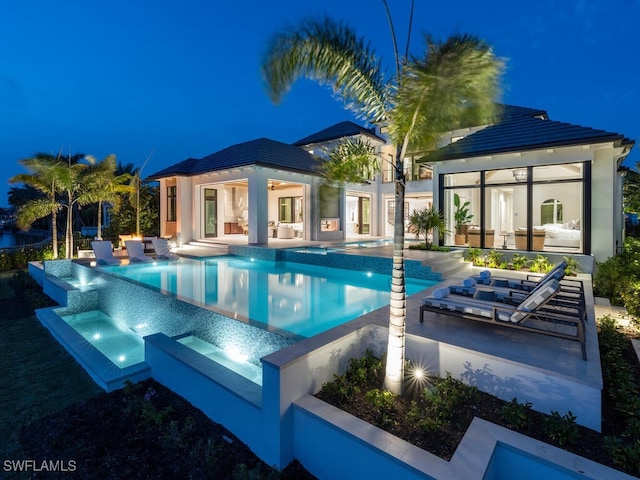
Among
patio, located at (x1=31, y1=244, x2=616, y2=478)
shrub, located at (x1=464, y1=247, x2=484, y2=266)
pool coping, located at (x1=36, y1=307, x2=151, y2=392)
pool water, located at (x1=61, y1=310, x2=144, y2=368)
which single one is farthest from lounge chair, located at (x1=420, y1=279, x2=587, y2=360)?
shrub, located at (x1=464, y1=247, x2=484, y2=266)

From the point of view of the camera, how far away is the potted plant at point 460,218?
14062mm

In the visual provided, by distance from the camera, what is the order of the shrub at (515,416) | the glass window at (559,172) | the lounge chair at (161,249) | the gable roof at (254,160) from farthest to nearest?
the gable roof at (254,160)
the lounge chair at (161,249)
the glass window at (559,172)
the shrub at (515,416)

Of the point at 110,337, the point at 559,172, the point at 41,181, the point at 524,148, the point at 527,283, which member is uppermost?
the point at 524,148

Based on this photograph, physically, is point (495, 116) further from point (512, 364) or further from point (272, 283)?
point (272, 283)

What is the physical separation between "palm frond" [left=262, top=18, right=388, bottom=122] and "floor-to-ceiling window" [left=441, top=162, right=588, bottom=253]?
9.82m

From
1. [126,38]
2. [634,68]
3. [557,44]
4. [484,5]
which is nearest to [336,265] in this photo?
[484,5]

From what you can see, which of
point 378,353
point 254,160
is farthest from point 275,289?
point 254,160

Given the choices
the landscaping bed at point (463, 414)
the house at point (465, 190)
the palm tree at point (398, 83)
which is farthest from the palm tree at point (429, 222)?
the landscaping bed at point (463, 414)

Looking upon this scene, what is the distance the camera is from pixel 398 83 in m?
4.14

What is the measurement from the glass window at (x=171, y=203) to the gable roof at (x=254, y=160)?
96cm

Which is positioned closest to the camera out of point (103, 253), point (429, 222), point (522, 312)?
point (522, 312)

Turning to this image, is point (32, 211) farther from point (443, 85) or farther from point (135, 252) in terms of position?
point (443, 85)

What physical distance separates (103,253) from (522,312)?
1358 cm

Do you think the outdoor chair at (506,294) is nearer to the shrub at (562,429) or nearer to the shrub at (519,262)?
the shrub at (562,429)
